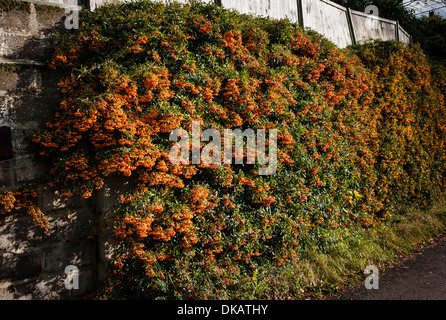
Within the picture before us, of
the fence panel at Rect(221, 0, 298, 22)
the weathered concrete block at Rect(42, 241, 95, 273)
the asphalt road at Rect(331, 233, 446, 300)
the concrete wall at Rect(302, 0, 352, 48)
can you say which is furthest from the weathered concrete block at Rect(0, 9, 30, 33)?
the concrete wall at Rect(302, 0, 352, 48)

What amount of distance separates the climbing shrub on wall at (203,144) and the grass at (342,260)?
0.14 meters

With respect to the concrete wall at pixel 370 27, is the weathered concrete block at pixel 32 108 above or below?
below

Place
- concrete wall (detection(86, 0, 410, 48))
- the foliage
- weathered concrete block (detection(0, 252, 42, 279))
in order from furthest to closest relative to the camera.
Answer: the foliage
concrete wall (detection(86, 0, 410, 48))
weathered concrete block (detection(0, 252, 42, 279))

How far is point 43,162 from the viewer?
139 inches

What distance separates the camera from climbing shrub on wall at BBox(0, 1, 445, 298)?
11.2 feet

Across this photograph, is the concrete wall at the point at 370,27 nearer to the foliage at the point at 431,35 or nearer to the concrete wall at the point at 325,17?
the concrete wall at the point at 325,17

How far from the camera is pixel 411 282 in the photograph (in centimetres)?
457

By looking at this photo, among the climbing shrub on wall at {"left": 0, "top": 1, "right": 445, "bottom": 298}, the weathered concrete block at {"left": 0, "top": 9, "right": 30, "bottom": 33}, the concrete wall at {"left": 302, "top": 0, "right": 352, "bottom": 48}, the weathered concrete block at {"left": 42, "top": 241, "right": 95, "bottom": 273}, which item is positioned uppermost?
the concrete wall at {"left": 302, "top": 0, "right": 352, "bottom": 48}

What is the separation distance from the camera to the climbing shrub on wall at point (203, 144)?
11.2ft

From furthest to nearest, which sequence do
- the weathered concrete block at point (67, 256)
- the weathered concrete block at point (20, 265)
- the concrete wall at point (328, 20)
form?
the concrete wall at point (328, 20) < the weathered concrete block at point (67, 256) < the weathered concrete block at point (20, 265)

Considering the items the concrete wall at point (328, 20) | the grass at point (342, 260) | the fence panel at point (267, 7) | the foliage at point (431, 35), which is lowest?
the grass at point (342, 260)

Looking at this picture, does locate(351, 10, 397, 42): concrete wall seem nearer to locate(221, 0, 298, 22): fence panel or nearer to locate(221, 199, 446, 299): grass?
locate(221, 0, 298, 22): fence panel

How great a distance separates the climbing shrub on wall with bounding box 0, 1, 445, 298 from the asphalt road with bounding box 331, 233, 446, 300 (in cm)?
86

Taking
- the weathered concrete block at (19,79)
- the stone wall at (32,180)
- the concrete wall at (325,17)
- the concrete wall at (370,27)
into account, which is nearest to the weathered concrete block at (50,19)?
the stone wall at (32,180)
